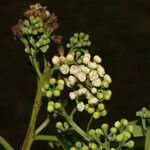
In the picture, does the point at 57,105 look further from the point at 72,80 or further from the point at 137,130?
the point at 137,130

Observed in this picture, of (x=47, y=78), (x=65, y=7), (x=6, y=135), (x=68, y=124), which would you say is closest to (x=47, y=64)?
(x=47, y=78)

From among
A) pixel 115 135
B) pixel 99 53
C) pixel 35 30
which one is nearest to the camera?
pixel 115 135

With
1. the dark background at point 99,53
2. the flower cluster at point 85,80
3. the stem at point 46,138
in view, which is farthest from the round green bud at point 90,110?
the dark background at point 99,53

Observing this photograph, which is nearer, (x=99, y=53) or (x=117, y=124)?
(x=117, y=124)

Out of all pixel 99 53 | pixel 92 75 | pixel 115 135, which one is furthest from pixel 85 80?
pixel 99 53

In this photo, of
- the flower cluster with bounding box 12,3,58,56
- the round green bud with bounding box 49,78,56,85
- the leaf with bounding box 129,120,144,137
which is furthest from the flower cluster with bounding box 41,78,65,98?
the leaf with bounding box 129,120,144,137

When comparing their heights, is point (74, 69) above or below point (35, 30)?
below

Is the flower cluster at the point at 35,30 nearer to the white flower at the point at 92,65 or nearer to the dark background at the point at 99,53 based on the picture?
the white flower at the point at 92,65
